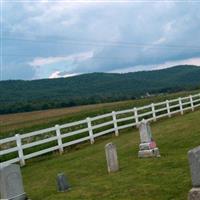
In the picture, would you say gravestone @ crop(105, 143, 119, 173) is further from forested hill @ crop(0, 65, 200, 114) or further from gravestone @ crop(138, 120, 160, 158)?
forested hill @ crop(0, 65, 200, 114)

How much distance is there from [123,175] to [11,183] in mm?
3716

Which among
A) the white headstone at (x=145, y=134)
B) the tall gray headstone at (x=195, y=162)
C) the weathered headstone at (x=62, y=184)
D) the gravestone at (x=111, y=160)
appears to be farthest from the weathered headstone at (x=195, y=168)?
the white headstone at (x=145, y=134)

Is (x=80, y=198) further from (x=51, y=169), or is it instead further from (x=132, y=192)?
(x=51, y=169)

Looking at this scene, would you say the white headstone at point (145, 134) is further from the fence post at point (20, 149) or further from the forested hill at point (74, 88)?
the forested hill at point (74, 88)

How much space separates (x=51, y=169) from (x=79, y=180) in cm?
366

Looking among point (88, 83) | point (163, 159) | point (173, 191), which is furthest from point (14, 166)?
point (88, 83)

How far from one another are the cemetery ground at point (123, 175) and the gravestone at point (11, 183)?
4.69ft

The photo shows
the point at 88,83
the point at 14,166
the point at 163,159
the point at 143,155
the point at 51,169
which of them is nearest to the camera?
the point at 14,166

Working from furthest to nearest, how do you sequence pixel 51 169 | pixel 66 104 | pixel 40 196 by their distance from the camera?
pixel 66 104
pixel 51 169
pixel 40 196

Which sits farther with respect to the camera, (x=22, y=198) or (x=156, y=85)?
(x=156, y=85)

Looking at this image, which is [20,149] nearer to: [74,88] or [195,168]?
[195,168]

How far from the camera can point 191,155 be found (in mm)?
7531

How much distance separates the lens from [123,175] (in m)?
12.0

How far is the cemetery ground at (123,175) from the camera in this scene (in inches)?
389
